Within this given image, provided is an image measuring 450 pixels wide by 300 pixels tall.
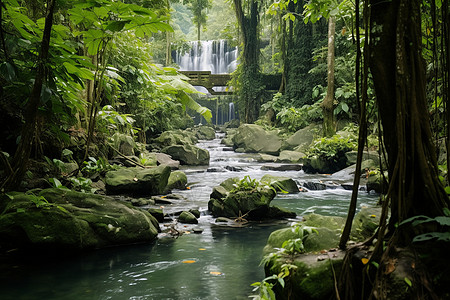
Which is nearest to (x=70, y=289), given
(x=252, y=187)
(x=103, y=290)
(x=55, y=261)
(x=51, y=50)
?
(x=103, y=290)

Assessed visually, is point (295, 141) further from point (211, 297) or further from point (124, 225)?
point (211, 297)

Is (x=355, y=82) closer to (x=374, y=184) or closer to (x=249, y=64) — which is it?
(x=374, y=184)

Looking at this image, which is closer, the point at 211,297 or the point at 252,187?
the point at 211,297

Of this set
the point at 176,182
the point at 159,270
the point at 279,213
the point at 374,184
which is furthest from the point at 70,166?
the point at 374,184

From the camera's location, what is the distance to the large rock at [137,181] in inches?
278

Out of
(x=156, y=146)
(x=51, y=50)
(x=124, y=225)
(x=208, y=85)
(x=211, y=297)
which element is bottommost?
(x=211, y=297)

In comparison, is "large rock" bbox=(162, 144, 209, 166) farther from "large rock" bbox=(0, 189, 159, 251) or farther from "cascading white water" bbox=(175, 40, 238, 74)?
"cascading white water" bbox=(175, 40, 238, 74)

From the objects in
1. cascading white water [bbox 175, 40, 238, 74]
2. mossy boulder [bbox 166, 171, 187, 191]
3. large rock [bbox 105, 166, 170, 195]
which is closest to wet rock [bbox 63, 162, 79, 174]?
large rock [bbox 105, 166, 170, 195]

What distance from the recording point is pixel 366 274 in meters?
2.07

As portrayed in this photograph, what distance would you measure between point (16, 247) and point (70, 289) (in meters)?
1.16

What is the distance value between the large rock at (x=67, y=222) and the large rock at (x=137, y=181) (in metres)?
2.25

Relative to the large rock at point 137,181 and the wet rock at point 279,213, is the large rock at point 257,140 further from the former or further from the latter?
the wet rock at point 279,213

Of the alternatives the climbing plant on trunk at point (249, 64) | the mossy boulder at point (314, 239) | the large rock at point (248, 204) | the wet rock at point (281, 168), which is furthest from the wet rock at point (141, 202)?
the climbing plant on trunk at point (249, 64)

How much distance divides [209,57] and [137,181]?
993 inches
